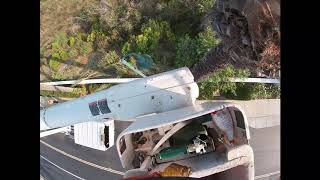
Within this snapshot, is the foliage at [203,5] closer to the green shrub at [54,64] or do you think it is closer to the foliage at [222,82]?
the foliage at [222,82]

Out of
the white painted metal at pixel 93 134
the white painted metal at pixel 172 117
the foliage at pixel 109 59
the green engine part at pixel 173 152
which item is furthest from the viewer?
the foliage at pixel 109 59

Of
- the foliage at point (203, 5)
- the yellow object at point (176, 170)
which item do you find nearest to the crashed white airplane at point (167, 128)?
the yellow object at point (176, 170)

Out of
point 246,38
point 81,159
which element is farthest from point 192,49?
point 81,159

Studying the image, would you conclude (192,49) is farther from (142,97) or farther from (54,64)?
(54,64)

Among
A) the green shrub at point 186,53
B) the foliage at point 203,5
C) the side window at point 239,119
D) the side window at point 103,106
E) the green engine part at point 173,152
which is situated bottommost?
the green engine part at point 173,152

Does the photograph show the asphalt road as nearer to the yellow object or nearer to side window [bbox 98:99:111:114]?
side window [bbox 98:99:111:114]
